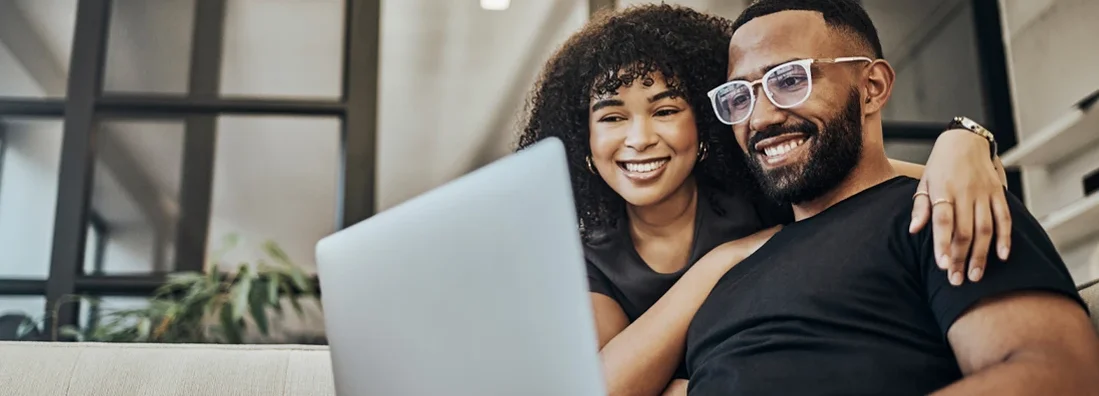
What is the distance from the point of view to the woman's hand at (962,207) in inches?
40.3

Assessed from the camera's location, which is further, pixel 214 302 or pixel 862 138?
pixel 214 302

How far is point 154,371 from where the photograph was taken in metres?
1.44

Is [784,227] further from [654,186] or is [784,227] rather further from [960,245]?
[960,245]

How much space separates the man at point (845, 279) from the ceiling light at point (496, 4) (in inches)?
66.6

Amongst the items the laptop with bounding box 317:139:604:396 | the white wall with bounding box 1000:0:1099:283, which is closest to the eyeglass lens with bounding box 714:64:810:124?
the laptop with bounding box 317:139:604:396

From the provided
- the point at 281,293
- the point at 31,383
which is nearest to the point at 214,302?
the point at 281,293

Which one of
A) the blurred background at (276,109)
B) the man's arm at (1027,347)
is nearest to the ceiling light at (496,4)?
the blurred background at (276,109)

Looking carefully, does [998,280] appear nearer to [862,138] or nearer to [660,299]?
[862,138]

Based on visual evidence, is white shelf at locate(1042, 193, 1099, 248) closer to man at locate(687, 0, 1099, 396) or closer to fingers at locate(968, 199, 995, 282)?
man at locate(687, 0, 1099, 396)

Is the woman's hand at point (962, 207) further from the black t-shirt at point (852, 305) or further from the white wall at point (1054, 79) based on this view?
the white wall at point (1054, 79)

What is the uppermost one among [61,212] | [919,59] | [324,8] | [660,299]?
[324,8]

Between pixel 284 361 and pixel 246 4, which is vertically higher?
pixel 246 4

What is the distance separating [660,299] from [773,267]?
179mm

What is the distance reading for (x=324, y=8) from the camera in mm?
3059
